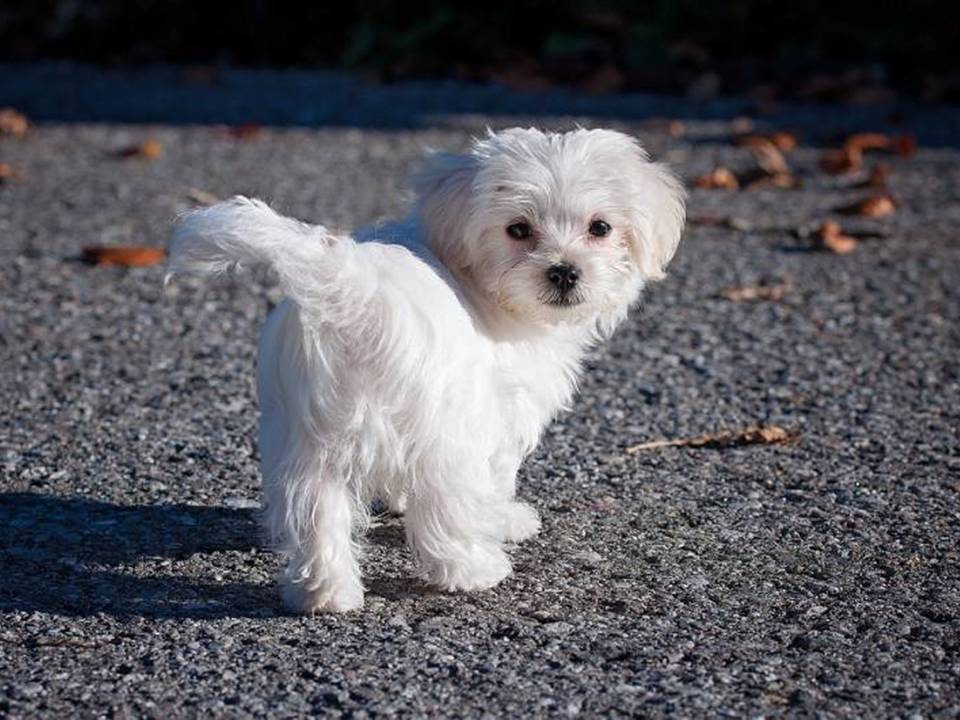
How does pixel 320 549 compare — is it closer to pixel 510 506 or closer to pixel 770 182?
pixel 510 506

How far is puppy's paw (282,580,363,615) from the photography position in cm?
370

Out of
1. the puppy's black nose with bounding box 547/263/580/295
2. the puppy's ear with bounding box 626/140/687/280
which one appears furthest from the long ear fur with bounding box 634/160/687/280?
the puppy's black nose with bounding box 547/263/580/295

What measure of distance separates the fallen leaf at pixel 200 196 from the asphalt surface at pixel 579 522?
0.67m

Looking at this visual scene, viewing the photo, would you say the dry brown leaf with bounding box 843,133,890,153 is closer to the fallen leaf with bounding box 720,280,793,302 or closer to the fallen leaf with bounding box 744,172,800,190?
the fallen leaf with bounding box 744,172,800,190

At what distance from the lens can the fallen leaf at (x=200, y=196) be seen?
859 centimetres

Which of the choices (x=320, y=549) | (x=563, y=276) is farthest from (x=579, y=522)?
(x=320, y=549)

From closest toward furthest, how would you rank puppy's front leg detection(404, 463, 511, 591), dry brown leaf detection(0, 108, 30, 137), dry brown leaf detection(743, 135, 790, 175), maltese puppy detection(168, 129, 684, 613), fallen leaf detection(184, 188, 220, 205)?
1. maltese puppy detection(168, 129, 684, 613)
2. puppy's front leg detection(404, 463, 511, 591)
3. fallen leaf detection(184, 188, 220, 205)
4. dry brown leaf detection(743, 135, 790, 175)
5. dry brown leaf detection(0, 108, 30, 137)

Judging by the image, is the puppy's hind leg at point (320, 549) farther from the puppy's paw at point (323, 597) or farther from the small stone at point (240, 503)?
the small stone at point (240, 503)

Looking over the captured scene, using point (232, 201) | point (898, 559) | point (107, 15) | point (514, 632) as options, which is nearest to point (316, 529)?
point (514, 632)

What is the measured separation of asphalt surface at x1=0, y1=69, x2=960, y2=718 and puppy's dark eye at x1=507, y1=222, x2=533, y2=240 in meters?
0.90

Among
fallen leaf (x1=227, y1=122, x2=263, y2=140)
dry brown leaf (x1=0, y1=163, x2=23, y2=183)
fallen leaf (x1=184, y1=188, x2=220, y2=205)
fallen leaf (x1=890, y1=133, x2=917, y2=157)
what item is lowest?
dry brown leaf (x1=0, y1=163, x2=23, y2=183)

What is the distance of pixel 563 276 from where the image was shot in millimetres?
4020

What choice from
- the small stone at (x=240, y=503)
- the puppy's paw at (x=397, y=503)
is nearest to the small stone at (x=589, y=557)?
the puppy's paw at (x=397, y=503)

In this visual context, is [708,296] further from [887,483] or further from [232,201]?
[232,201]
